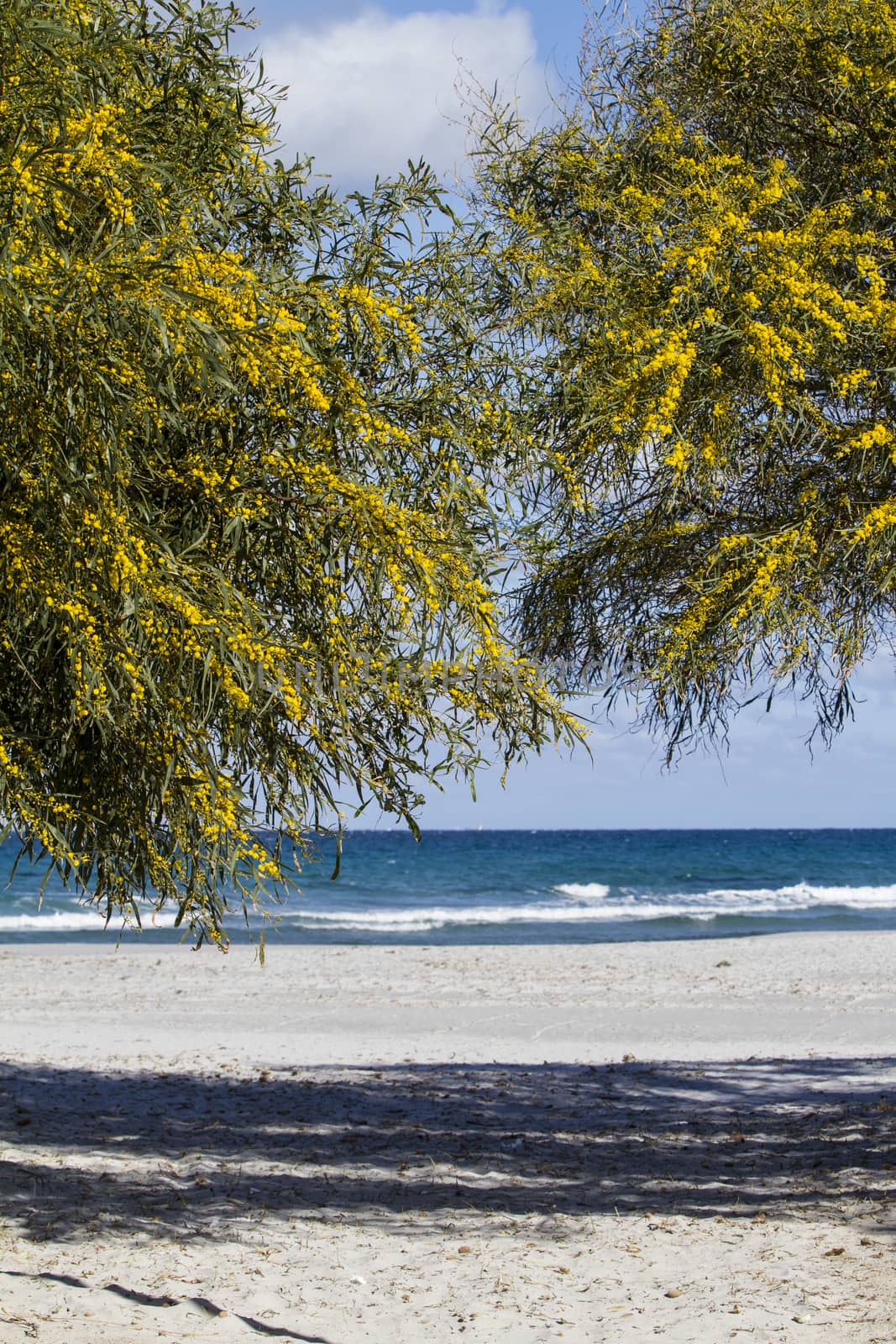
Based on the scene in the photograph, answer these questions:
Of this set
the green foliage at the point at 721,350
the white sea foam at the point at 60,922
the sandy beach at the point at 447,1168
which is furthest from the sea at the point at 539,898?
the green foliage at the point at 721,350

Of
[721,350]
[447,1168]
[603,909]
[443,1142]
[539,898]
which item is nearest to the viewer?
[721,350]

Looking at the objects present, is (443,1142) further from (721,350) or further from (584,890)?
(584,890)

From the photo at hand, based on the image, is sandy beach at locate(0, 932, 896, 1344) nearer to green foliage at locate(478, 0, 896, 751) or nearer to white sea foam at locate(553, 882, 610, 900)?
green foliage at locate(478, 0, 896, 751)

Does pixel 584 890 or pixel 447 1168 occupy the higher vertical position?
pixel 447 1168

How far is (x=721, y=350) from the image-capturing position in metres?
5.19

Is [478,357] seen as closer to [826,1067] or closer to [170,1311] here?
[170,1311]

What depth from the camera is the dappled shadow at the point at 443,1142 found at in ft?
23.8

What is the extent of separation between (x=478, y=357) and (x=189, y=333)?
1.58m

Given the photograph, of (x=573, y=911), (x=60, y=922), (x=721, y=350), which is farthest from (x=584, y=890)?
(x=721, y=350)

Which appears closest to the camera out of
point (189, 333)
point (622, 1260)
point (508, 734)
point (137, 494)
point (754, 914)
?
point (189, 333)

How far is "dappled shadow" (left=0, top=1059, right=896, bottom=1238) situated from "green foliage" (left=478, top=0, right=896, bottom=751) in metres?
3.27

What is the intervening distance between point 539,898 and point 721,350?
35.6 meters

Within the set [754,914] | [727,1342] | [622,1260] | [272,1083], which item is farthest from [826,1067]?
[754,914]

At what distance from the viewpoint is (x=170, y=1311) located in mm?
5391
